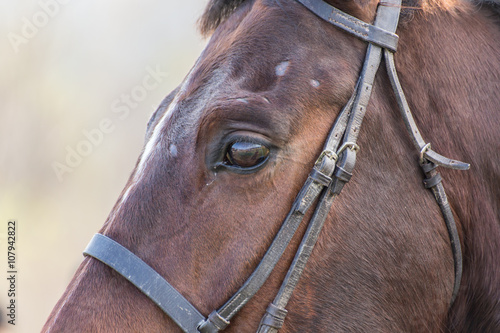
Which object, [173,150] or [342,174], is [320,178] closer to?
[342,174]

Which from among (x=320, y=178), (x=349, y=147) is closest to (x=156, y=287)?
(x=320, y=178)

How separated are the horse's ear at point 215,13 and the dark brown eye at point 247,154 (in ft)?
2.42

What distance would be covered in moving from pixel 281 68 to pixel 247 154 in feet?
1.12

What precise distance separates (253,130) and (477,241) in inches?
37.3

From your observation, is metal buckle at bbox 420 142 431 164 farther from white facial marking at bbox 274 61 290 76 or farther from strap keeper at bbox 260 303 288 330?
strap keeper at bbox 260 303 288 330

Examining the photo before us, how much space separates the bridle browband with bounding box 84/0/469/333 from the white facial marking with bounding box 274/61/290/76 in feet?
0.79

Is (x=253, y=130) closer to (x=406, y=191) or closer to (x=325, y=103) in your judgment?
(x=325, y=103)

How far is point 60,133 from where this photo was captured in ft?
23.0

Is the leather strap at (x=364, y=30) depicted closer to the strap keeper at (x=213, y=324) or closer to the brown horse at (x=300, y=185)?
the brown horse at (x=300, y=185)

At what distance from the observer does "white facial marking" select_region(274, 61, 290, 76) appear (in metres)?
1.73

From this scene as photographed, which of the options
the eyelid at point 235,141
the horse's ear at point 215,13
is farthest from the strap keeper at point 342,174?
the horse's ear at point 215,13

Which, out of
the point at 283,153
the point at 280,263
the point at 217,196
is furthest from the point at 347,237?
the point at 217,196

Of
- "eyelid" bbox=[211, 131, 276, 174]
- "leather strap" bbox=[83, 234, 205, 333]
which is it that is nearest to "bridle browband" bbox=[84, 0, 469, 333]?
"leather strap" bbox=[83, 234, 205, 333]

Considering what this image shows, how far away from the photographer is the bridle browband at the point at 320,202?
61.2 inches
